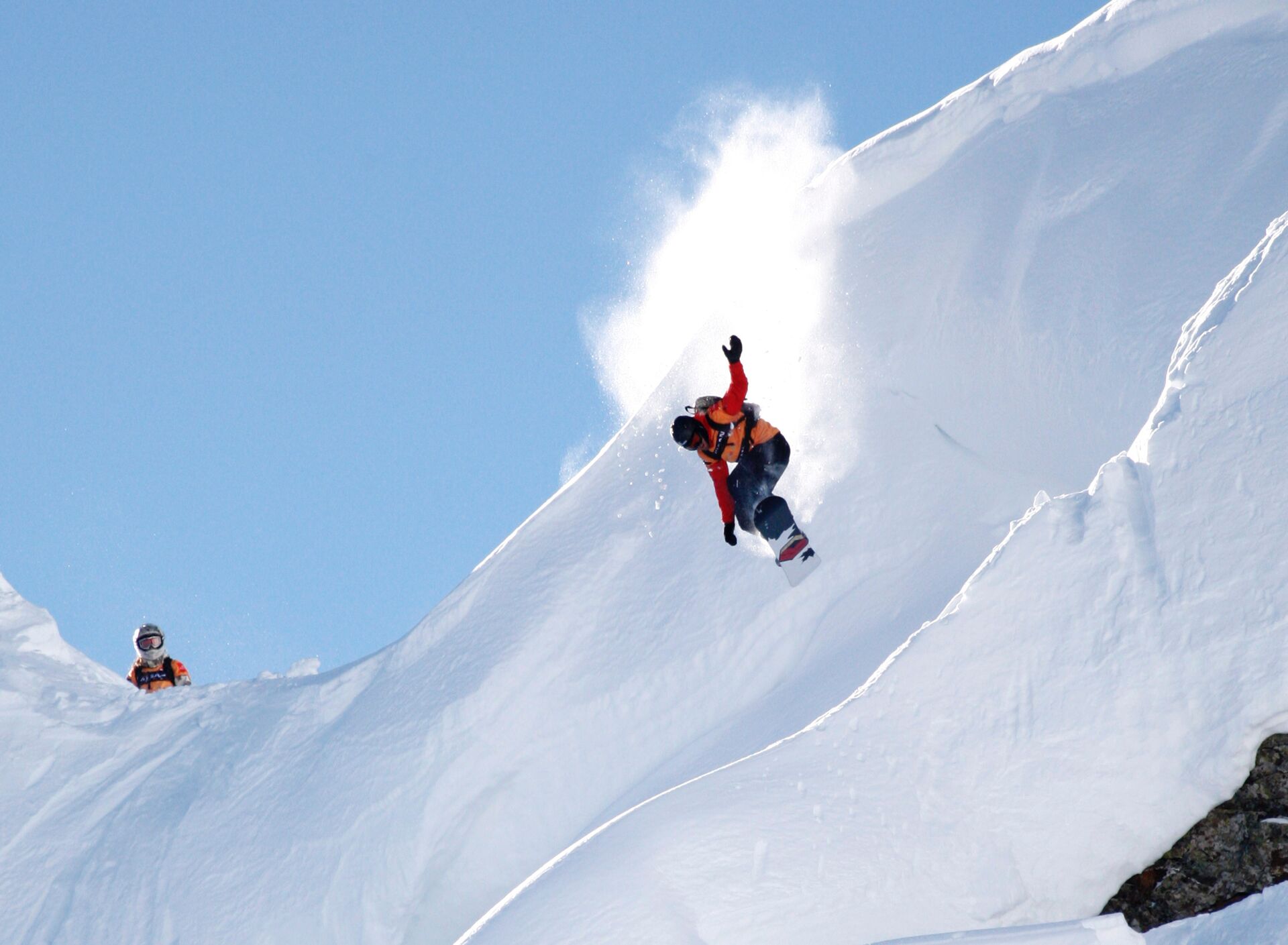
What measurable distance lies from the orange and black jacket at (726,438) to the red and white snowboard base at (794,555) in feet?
2.20

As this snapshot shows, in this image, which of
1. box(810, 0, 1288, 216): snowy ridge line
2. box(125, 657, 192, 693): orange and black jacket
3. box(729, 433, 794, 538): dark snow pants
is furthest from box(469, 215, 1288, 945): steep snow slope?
box(125, 657, 192, 693): orange and black jacket

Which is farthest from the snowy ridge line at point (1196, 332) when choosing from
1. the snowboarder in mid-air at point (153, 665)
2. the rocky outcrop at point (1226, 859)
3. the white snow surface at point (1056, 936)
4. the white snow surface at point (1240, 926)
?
the snowboarder in mid-air at point (153, 665)

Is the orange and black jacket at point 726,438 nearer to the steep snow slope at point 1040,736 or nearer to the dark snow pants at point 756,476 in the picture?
the dark snow pants at point 756,476

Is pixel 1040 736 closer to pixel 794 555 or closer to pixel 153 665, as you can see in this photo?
pixel 794 555

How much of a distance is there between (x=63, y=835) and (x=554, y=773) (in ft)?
18.8

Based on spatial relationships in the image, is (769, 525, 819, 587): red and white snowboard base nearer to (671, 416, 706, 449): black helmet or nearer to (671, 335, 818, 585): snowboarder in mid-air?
(671, 335, 818, 585): snowboarder in mid-air

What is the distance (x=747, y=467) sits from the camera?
38.5 feet

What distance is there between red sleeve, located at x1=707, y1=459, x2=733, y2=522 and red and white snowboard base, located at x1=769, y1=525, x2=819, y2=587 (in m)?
0.58

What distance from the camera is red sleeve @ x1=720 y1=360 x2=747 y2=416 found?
1055 cm

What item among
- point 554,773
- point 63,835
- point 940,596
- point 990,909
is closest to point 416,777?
point 554,773

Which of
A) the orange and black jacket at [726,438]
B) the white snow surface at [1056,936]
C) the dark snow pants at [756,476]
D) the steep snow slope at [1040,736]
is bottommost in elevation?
the white snow surface at [1056,936]

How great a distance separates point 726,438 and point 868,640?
2.45 meters

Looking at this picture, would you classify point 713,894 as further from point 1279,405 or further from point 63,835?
point 63,835

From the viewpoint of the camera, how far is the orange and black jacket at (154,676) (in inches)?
622
